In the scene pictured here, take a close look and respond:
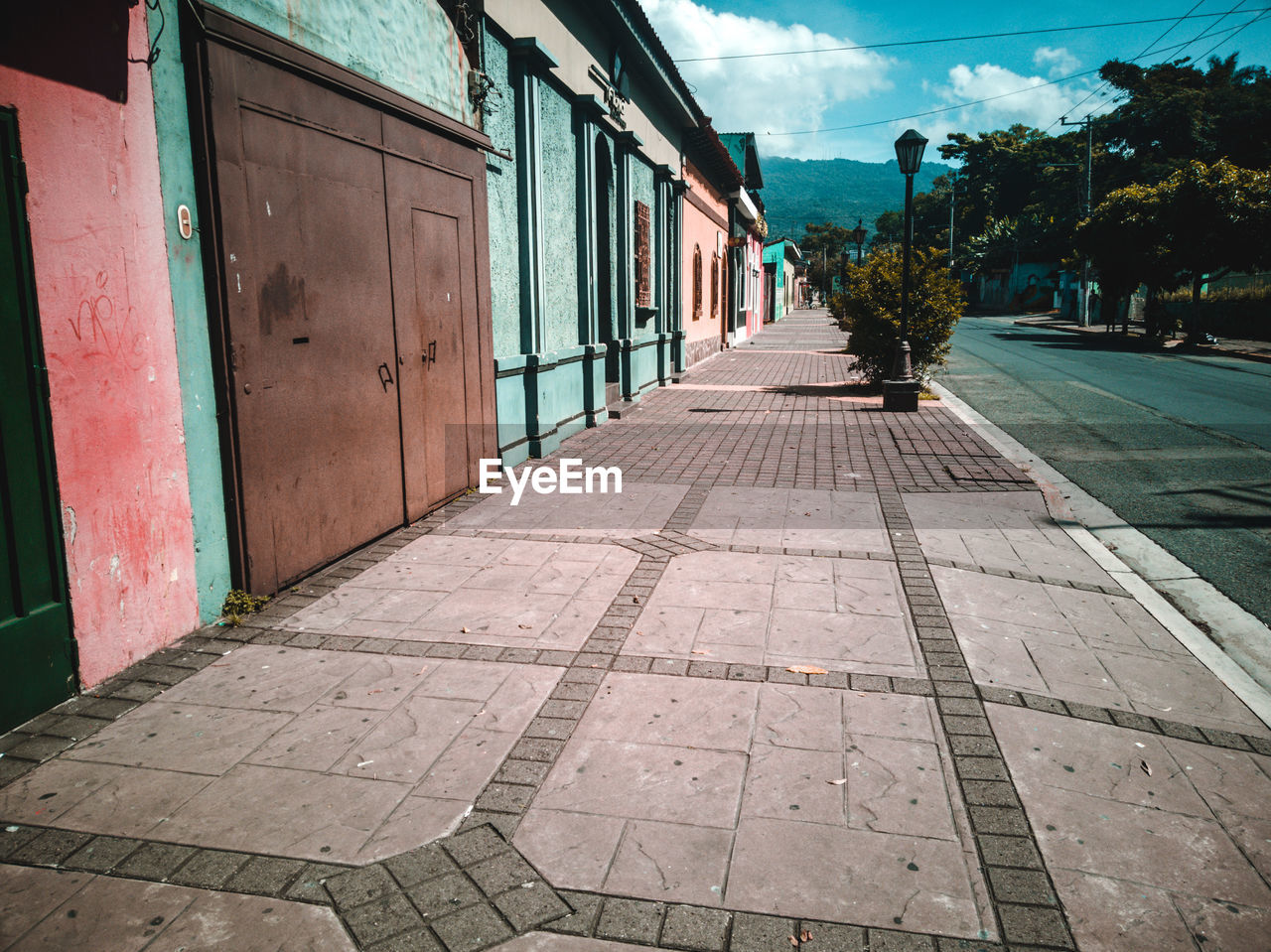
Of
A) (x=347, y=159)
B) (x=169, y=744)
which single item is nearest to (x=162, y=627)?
(x=169, y=744)

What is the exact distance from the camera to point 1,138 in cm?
312

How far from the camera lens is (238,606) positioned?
459 centimetres

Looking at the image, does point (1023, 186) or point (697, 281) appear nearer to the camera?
point (697, 281)

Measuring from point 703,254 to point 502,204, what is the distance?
14866 mm

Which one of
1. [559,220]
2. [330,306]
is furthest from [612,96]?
[330,306]

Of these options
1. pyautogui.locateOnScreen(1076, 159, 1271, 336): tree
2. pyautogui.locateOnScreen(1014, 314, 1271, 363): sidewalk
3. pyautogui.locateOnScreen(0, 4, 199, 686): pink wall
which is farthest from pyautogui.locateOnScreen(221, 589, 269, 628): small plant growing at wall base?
pyautogui.locateOnScreen(1076, 159, 1271, 336): tree

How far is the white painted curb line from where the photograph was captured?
392cm

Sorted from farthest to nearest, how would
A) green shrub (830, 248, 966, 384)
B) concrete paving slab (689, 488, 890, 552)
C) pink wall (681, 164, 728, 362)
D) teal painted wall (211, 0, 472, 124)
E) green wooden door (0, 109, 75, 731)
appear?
1. pink wall (681, 164, 728, 362)
2. green shrub (830, 248, 966, 384)
3. concrete paving slab (689, 488, 890, 552)
4. teal painted wall (211, 0, 472, 124)
5. green wooden door (0, 109, 75, 731)

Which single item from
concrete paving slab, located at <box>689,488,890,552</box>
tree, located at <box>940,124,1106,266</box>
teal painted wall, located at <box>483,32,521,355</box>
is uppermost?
tree, located at <box>940,124,1106,266</box>

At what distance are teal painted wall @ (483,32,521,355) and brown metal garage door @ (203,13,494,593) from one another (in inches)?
33.1

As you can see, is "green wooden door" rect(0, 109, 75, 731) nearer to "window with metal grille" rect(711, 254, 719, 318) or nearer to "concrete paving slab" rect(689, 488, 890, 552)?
"concrete paving slab" rect(689, 488, 890, 552)
